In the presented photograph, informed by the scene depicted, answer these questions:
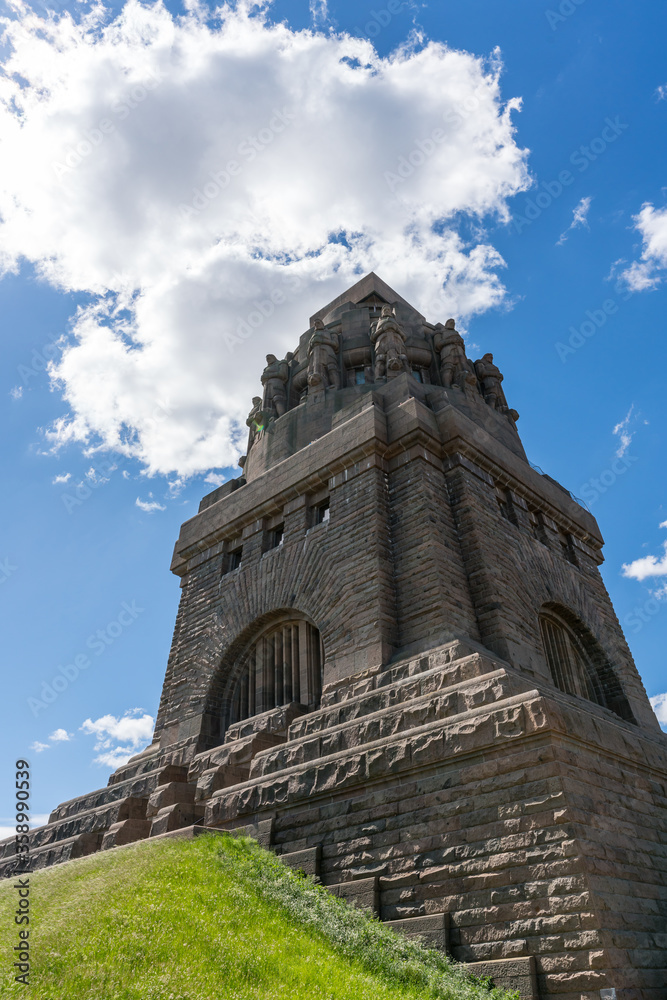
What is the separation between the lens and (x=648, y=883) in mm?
7484

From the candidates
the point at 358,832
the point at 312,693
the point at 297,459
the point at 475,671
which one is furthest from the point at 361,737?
the point at 297,459

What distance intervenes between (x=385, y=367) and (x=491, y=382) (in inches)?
168

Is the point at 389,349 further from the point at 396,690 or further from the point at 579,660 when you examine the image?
the point at 396,690

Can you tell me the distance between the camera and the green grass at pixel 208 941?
5.68 metres

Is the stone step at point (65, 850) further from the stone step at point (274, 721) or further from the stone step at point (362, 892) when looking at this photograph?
the stone step at point (362, 892)

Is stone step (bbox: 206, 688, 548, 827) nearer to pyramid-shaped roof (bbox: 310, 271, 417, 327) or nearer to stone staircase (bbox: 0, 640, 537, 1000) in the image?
stone staircase (bbox: 0, 640, 537, 1000)

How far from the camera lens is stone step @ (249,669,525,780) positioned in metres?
8.58

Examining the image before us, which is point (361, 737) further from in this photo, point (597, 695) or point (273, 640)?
point (597, 695)

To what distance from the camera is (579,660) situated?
607 inches

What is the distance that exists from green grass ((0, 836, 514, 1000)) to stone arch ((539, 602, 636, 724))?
8080mm

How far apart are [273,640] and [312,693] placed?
6.18 feet

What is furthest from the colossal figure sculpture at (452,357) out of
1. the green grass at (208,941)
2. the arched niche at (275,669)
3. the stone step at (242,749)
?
the green grass at (208,941)

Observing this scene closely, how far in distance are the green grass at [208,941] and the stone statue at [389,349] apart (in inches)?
460

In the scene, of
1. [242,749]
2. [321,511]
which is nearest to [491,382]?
[321,511]
